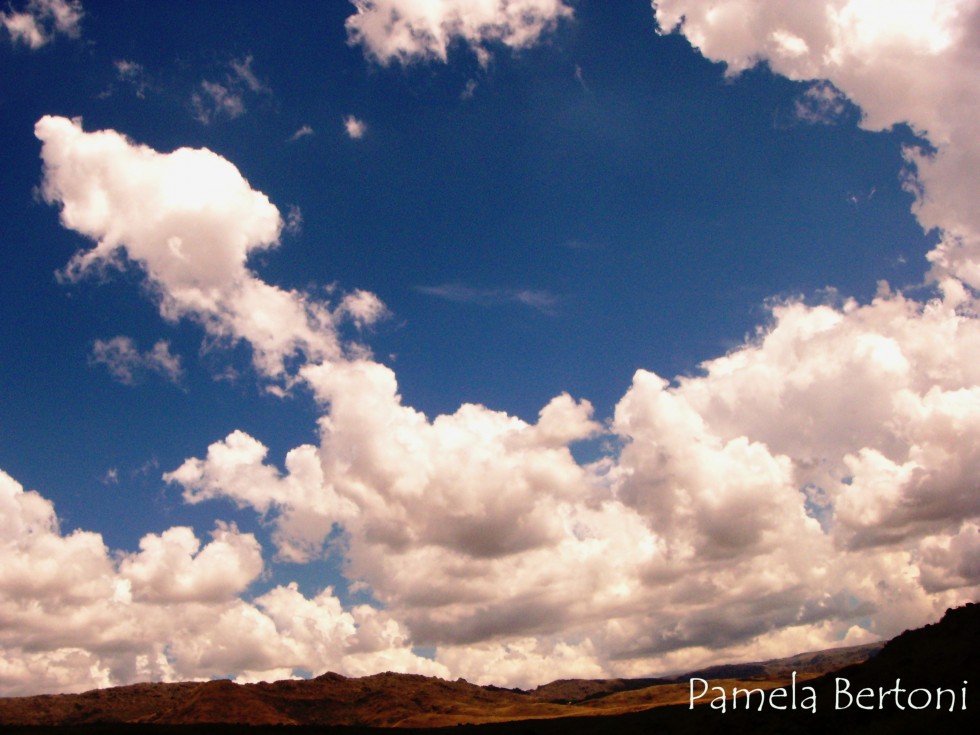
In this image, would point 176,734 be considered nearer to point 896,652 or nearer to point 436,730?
point 436,730

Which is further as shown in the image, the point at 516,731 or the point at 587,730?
the point at 516,731

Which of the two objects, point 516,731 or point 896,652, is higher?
point 896,652

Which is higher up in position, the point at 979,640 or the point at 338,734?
the point at 979,640

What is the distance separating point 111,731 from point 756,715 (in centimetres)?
7217

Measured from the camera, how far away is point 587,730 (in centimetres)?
8481

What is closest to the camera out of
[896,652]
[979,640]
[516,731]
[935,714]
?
[935,714]

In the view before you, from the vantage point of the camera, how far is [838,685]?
2800 inches

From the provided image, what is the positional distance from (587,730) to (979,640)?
4211cm

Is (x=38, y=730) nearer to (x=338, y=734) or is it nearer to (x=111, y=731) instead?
(x=111, y=731)

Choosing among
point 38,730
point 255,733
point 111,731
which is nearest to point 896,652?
point 255,733

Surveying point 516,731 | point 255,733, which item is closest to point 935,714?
point 516,731

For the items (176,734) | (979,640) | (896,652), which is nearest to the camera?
(979,640)

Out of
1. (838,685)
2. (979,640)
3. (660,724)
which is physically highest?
(979,640)

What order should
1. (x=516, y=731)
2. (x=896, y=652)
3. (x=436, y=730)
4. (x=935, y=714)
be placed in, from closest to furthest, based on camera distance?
(x=935, y=714) → (x=896, y=652) → (x=516, y=731) → (x=436, y=730)
